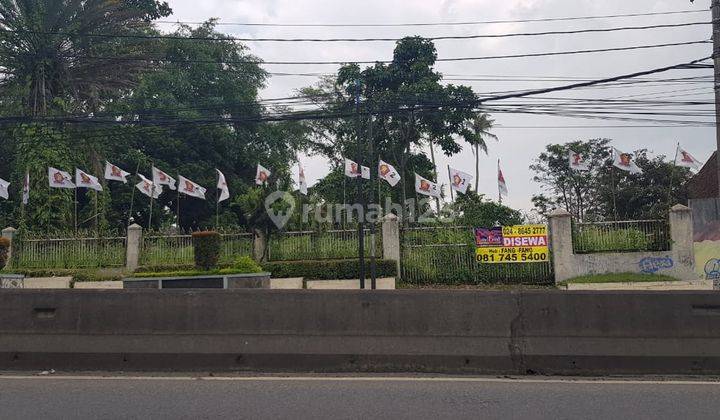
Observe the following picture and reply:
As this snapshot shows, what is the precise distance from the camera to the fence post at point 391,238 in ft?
82.9

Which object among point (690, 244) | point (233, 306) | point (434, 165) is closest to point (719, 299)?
point (233, 306)

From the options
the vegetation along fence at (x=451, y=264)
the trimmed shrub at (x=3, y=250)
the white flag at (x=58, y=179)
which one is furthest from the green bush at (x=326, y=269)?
the white flag at (x=58, y=179)

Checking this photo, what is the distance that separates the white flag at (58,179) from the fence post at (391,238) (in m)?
14.1

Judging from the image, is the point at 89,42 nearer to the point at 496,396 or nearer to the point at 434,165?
the point at 434,165

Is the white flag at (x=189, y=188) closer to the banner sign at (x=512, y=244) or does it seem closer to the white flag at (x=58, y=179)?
the white flag at (x=58, y=179)

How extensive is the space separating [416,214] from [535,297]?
3155 centimetres

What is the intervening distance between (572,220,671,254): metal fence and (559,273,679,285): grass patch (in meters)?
0.90

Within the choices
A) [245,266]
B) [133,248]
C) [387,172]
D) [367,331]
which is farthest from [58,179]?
[367,331]

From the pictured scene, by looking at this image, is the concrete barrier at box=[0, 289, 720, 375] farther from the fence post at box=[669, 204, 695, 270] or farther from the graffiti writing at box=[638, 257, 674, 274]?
the fence post at box=[669, 204, 695, 270]

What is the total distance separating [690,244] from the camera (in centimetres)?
2366

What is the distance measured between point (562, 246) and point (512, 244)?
1731 millimetres

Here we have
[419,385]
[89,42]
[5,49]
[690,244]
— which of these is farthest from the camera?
[89,42]

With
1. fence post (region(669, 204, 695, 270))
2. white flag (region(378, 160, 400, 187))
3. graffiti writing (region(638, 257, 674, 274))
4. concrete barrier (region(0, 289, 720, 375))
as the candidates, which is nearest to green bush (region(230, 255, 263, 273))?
white flag (region(378, 160, 400, 187))

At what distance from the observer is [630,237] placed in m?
24.0
